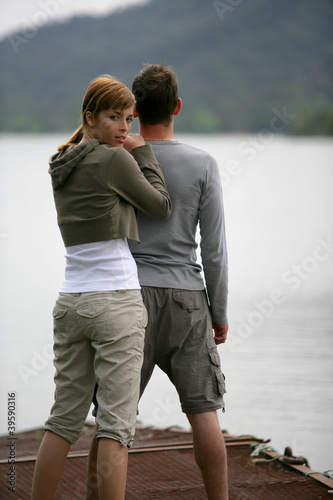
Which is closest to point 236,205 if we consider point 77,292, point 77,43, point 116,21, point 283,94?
point 77,292

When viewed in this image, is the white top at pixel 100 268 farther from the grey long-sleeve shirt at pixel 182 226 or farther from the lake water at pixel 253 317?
the lake water at pixel 253 317

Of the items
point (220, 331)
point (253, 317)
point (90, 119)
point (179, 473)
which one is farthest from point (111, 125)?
point (253, 317)

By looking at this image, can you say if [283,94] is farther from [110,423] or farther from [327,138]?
[110,423]

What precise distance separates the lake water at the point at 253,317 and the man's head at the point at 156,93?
1.87m

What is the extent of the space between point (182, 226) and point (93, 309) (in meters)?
0.41

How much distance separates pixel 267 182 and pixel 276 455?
1786 centimetres

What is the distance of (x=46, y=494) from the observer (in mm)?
2230

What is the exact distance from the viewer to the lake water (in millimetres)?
4348

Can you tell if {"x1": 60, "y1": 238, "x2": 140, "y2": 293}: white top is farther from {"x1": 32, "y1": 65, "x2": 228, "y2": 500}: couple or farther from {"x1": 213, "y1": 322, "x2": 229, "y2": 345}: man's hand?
{"x1": 213, "y1": 322, "x2": 229, "y2": 345}: man's hand

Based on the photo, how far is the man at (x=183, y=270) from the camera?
237cm

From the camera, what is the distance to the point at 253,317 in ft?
22.3

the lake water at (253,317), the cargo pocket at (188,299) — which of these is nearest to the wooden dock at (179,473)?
the lake water at (253,317)

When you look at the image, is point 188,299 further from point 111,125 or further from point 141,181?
→ point 111,125

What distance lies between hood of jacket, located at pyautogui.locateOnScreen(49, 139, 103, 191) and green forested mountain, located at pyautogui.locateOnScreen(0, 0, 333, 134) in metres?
23.8
